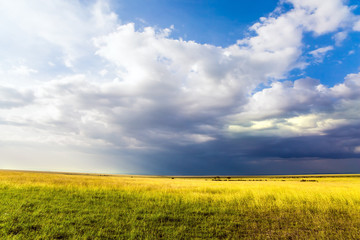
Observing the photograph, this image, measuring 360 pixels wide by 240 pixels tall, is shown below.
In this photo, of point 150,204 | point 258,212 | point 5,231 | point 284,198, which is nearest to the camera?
point 5,231

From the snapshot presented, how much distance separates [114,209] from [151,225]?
4.35 meters

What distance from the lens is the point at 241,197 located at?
20.1 m

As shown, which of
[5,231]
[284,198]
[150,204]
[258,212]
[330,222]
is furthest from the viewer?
[284,198]

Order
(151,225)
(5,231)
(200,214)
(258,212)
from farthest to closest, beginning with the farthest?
1. (258,212)
2. (200,214)
3. (151,225)
4. (5,231)

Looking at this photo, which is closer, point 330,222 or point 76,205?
point 330,222

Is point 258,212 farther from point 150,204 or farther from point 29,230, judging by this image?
point 29,230

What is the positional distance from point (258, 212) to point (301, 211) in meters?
3.42

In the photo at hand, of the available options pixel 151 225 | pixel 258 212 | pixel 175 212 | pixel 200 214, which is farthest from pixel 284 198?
pixel 151 225

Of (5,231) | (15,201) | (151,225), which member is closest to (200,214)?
(151,225)

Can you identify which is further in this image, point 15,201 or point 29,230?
point 15,201

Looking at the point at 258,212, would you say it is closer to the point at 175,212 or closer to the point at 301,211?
the point at 301,211

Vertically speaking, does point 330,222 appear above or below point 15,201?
below

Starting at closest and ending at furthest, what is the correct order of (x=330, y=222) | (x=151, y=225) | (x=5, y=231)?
(x=5, y=231)
(x=151, y=225)
(x=330, y=222)

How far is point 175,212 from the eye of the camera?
14.1 m
